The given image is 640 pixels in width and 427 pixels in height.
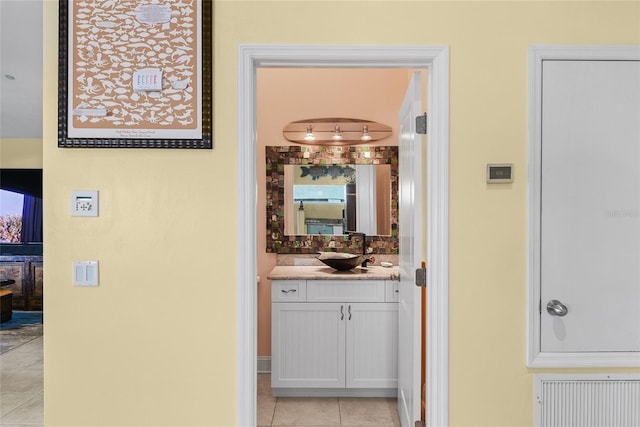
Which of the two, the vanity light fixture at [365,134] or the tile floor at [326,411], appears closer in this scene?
the tile floor at [326,411]

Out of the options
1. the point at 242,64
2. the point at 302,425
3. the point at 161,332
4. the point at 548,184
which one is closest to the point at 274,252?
the point at 302,425

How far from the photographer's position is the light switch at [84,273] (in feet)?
5.59

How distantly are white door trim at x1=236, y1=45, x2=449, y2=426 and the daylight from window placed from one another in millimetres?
6899

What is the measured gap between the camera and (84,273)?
171 centimetres

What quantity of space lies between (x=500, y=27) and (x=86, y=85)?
5.79 feet

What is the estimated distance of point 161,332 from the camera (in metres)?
1.72

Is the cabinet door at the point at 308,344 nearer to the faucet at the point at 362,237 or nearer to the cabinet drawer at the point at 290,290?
the cabinet drawer at the point at 290,290

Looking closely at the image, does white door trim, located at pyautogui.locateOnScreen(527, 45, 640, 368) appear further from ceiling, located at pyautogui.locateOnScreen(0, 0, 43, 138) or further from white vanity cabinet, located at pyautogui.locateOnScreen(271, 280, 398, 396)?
ceiling, located at pyautogui.locateOnScreen(0, 0, 43, 138)

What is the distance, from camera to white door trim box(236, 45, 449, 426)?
5.58ft

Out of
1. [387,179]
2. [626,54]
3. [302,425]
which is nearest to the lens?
[626,54]

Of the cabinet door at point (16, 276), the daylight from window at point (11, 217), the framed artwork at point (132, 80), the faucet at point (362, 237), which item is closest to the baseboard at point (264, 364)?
the faucet at point (362, 237)

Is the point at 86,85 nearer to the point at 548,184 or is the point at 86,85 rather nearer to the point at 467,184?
the point at 467,184

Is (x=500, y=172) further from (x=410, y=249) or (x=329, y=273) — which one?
(x=329, y=273)

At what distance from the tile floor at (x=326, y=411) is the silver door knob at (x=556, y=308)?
53.9 inches
